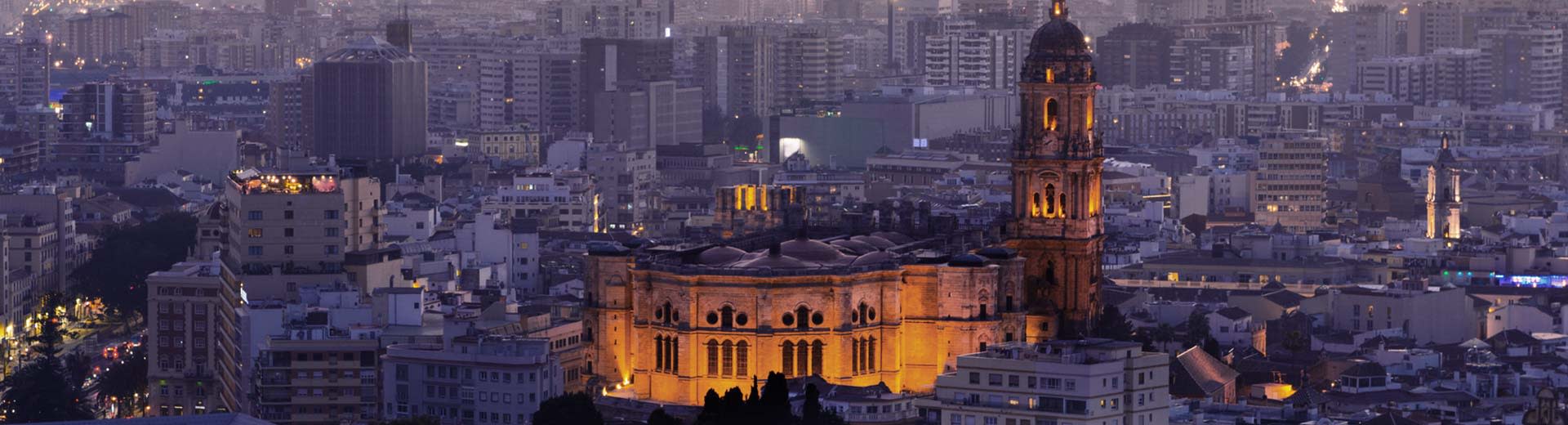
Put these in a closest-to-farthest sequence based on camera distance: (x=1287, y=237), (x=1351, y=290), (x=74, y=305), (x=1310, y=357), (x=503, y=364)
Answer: (x=503, y=364) → (x=1310, y=357) → (x=1351, y=290) → (x=74, y=305) → (x=1287, y=237)

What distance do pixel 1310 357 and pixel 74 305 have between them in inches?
1912

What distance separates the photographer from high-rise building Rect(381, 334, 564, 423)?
10238 cm

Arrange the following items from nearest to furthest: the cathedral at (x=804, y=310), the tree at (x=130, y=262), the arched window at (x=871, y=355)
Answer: the cathedral at (x=804, y=310) < the arched window at (x=871, y=355) < the tree at (x=130, y=262)

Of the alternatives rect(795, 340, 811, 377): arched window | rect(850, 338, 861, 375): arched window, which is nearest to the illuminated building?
rect(850, 338, 861, 375): arched window

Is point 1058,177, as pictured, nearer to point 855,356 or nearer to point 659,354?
point 855,356

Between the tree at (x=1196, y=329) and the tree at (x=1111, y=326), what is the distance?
6.45ft

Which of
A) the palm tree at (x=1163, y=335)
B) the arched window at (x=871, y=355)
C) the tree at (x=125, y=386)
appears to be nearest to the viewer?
the arched window at (x=871, y=355)

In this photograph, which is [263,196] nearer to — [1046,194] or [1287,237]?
[1046,194]

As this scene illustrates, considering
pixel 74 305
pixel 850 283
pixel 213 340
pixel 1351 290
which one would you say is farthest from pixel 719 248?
pixel 74 305

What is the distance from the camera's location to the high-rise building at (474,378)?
102375 millimetres

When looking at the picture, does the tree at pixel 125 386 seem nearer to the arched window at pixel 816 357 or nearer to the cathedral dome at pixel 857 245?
the cathedral dome at pixel 857 245

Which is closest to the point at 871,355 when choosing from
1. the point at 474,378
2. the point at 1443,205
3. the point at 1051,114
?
the point at 474,378

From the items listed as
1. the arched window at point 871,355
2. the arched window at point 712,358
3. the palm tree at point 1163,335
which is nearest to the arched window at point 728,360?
the arched window at point 712,358

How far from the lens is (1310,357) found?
124188 mm
